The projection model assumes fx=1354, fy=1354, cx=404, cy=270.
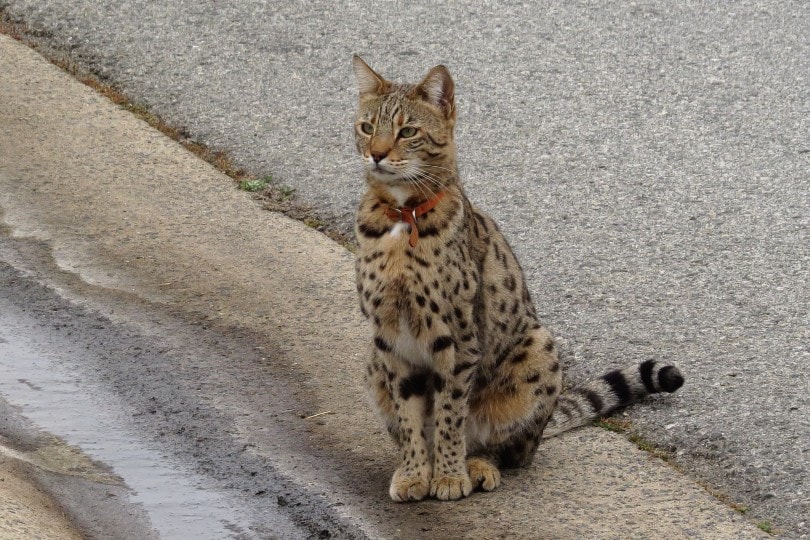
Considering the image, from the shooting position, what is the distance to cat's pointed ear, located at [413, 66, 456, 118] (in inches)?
199

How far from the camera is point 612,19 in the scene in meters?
10.4

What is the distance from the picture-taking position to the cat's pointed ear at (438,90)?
5051 mm

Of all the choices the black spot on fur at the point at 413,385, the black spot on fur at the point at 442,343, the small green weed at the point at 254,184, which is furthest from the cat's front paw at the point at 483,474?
the small green weed at the point at 254,184

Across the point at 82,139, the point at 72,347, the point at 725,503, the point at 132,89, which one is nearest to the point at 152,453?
the point at 72,347

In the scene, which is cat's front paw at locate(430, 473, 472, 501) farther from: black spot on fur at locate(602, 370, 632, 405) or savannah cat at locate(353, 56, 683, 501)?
black spot on fur at locate(602, 370, 632, 405)

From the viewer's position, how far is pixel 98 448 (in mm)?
5371

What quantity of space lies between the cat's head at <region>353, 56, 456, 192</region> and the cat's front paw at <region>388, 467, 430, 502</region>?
3.45 ft

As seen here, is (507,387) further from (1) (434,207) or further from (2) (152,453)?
(2) (152,453)

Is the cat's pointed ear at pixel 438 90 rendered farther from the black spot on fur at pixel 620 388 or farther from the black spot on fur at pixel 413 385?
the black spot on fur at pixel 620 388

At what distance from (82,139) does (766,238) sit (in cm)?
410

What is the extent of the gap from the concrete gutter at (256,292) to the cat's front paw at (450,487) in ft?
0.13

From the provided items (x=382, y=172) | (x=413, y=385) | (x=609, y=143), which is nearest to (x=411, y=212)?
(x=382, y=172)

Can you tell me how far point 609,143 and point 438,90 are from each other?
367 centimetres

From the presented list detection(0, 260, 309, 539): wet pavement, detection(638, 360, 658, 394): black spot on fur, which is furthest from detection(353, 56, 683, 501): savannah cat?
detection(0, 260, 309, 539): wet pavement
